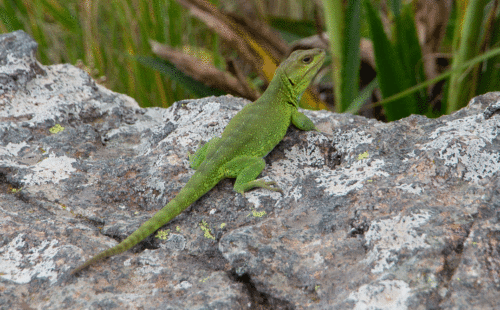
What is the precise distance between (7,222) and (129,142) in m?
0.92

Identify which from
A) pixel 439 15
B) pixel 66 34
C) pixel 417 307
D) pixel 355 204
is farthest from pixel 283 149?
pixel 66 34

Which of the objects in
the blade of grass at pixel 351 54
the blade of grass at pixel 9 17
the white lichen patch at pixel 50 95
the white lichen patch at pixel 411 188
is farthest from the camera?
the blade of grass at pixel 9 17

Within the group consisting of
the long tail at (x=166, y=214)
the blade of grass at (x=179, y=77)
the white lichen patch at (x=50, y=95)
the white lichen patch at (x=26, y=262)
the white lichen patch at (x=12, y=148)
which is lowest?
the white lichen patch at (x=26, y=262)

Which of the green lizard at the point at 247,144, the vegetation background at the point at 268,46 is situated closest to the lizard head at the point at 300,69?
the green lizard at the point at 247,144

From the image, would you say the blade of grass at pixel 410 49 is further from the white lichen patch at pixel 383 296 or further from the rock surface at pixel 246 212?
the white lichen patch at pixel 383 296

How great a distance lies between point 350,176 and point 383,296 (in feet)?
2.30

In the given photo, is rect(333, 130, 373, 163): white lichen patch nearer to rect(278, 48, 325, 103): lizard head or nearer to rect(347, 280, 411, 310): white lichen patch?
rect(278, 48, 325, 103): lizard head

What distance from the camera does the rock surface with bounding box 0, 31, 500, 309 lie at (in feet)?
4.66

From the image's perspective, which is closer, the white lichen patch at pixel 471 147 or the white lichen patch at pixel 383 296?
the white lichen patch at pixel 383 296

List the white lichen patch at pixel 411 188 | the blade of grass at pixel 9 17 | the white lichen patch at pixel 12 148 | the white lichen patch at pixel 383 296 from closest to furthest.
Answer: the white lichen patch at pixel 383 296 < the white lichen patch at pixel 411 188 < the white lichen patch at pixel 12 148 < the blade of grass at pixel 9 17

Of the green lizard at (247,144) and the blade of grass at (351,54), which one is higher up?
the blade of grass at (351,54)

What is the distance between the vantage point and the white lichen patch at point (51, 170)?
2099mm

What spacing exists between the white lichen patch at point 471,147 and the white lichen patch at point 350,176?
9.7 inches

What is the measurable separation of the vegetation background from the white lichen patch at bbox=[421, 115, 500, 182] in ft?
3.19
